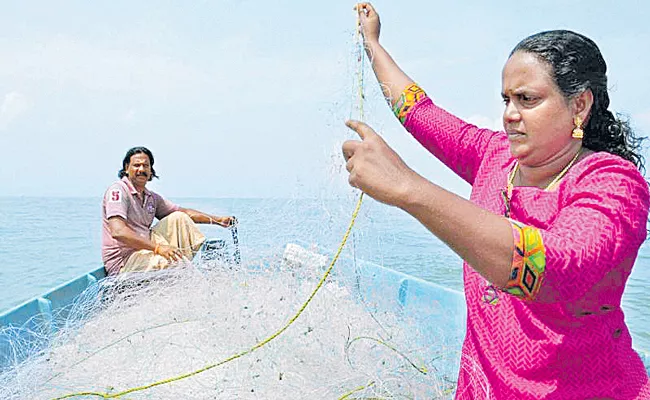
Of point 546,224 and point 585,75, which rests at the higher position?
point 585,75

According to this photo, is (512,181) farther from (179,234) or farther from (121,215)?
(179,234)

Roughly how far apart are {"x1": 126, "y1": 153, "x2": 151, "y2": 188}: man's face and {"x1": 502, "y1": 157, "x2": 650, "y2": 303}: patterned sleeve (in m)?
4.57

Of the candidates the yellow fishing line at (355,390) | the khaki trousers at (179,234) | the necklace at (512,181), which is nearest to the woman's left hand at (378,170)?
the necklace at (512,181)

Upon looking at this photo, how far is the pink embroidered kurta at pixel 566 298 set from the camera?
994 millimetres

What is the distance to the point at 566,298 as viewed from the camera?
40.0 inches

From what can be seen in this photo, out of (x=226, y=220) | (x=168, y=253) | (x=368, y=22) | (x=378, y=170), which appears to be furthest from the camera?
(x=226, y=220)

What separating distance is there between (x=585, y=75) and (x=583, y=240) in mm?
462

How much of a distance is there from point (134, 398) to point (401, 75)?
4.45ft

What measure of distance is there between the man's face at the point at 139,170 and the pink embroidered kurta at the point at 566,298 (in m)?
4.10

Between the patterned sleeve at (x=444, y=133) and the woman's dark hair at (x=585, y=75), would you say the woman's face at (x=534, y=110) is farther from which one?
the patterned sleeve at (x=444, y=133)

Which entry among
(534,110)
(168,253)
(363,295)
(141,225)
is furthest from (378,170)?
(141,225)

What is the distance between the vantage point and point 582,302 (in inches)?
47.5

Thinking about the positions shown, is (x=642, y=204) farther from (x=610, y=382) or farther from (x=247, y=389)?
(x=247, y=389)

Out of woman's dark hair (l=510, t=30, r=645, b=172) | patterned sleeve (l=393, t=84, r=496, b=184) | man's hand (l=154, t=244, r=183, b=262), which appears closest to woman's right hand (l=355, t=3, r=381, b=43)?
patterned sleeve (l=393, t=84, r=496, b=184)
